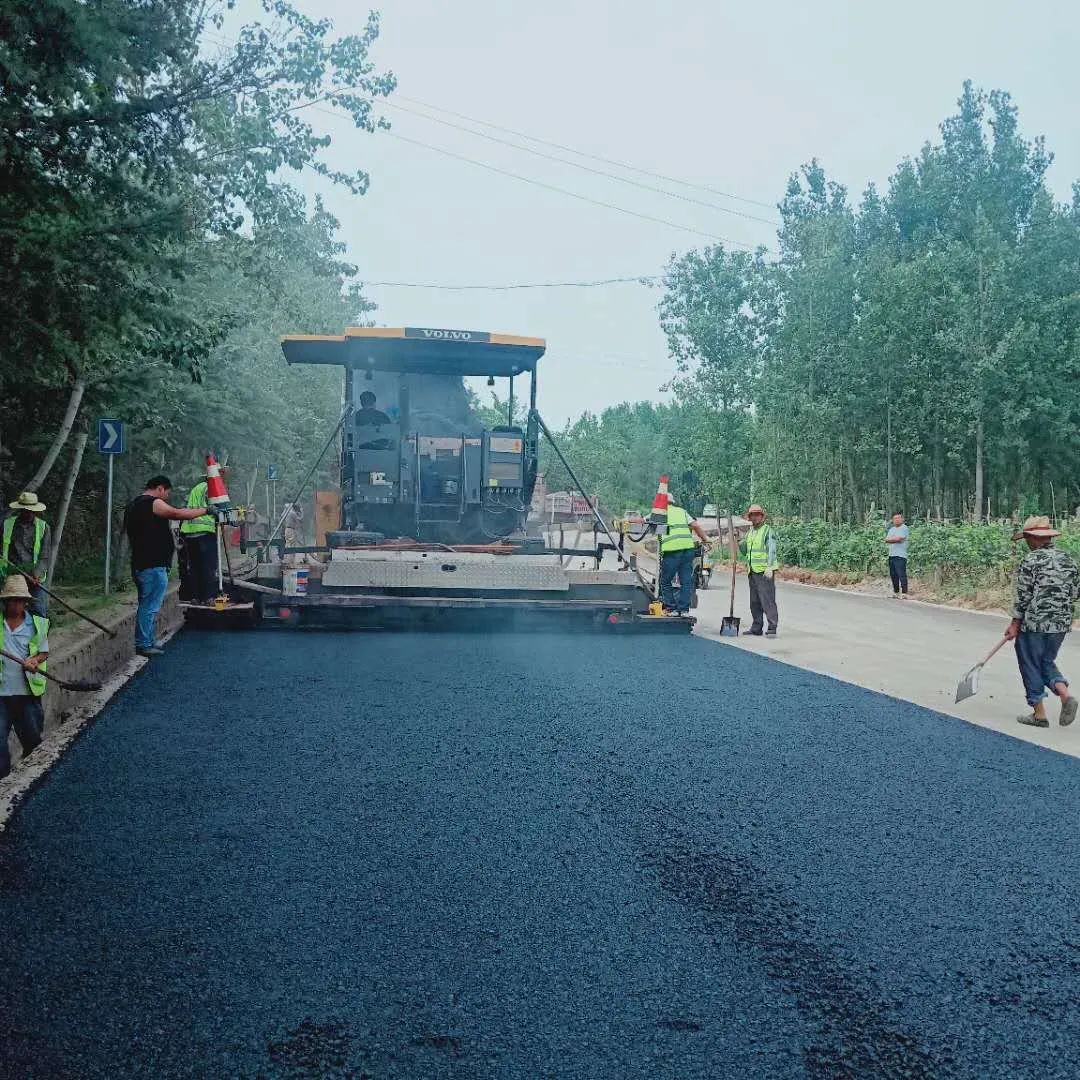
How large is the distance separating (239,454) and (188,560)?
31.6 ft

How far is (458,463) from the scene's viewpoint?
13086 millimetres

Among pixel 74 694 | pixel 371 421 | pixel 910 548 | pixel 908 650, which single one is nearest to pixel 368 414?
pixel 371 421

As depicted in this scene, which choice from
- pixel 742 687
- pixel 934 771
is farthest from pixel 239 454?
pixel 934 771

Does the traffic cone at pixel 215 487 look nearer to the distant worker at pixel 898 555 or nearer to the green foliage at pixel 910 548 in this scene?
the green foliage at pixel 910 548

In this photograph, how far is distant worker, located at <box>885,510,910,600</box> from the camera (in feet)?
69.5

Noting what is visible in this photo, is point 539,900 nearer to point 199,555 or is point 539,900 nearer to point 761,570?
point 199,555

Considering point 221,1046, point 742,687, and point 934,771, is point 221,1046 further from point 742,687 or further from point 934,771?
point 742,687

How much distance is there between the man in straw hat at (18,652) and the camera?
5977 millimetres

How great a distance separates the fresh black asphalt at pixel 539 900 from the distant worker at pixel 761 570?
6.14m

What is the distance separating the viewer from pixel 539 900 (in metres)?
4.32

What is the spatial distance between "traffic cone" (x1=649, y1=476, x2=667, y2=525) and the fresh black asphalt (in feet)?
19.8

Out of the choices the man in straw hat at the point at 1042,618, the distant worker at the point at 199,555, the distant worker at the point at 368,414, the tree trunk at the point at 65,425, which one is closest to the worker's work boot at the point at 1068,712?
the man in straw hat at the point at 1042,618

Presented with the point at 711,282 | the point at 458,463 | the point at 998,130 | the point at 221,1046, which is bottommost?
the point at 221,1046

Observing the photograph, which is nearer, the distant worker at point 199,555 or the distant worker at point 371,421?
the distant worker at point 199,555
